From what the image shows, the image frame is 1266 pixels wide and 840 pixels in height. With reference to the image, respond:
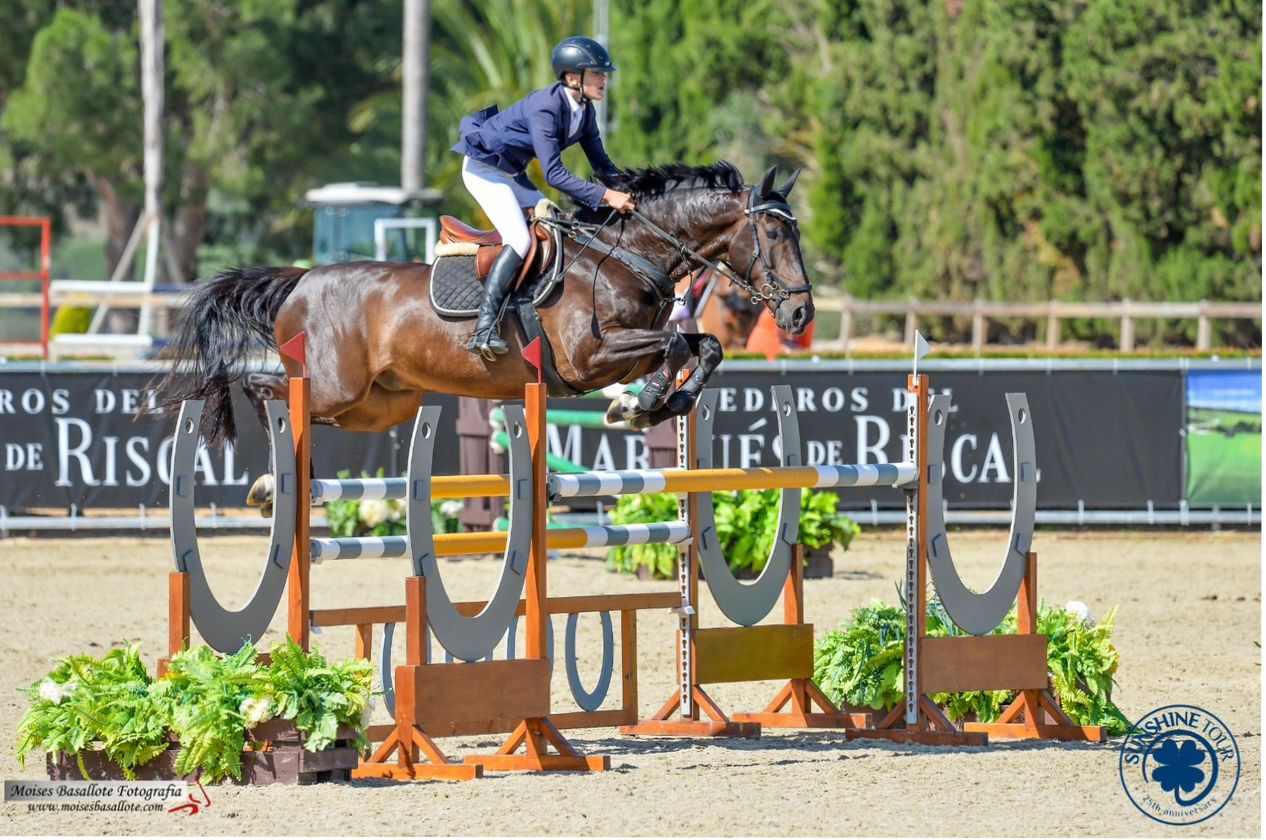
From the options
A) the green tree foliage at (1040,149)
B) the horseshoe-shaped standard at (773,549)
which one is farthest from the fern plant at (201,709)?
the green tree foliage at (1040,149)

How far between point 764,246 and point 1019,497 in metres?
1.26

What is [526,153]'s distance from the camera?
7.04 metres

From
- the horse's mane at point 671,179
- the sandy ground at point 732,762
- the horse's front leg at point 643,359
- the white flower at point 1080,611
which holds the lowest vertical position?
the sandy ground at point 732,762

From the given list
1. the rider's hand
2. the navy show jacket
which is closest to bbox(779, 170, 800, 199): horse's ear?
the rider's hand

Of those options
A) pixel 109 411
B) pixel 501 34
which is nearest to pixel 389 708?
pixel 109 411

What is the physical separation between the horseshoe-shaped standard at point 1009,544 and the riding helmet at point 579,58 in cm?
170

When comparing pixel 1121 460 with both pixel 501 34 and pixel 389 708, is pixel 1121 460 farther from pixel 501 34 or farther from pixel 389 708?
pixel 501 34

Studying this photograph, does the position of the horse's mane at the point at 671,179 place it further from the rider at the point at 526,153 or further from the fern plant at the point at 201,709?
the fern plant at the point at 201,709

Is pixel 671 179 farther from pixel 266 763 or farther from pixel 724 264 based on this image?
pixel 266 763

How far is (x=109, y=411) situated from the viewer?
11945mm

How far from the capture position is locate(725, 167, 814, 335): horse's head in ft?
21.3

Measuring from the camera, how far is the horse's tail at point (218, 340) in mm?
7539

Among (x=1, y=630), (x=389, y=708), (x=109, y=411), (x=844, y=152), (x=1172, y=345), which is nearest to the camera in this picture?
(x=389, y=708)

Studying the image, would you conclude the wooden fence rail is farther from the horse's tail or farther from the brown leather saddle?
the brown leather saddle
